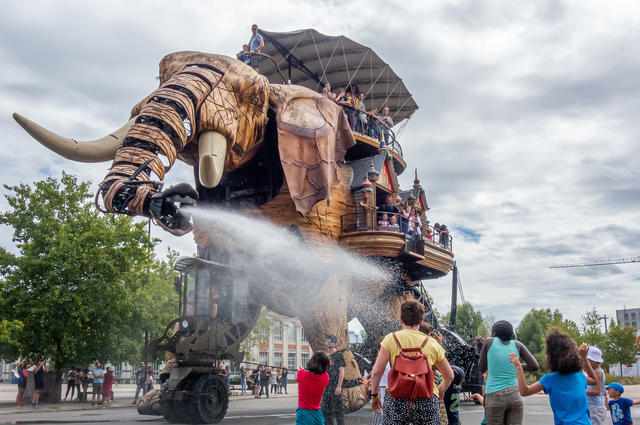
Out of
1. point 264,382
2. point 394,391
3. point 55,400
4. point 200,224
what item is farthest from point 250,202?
point 264,382

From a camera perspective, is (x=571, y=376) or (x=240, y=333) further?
(x=240, y=333)

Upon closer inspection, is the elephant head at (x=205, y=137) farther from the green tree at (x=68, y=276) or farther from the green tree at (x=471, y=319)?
the green tree at (x=471, y=319)

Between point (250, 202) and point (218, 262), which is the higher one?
point (250, 202)

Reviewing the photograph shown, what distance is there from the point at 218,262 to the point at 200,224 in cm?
113

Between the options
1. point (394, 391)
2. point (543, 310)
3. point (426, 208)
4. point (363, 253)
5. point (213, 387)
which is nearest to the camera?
point (394, 391)

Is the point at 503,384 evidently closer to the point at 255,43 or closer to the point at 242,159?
the point at 242,159

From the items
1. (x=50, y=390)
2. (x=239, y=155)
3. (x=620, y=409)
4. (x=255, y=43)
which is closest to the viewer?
(x=620, y=409)

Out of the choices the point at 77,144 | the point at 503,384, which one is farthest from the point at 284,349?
the point at 503,384

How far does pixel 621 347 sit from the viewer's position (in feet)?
129

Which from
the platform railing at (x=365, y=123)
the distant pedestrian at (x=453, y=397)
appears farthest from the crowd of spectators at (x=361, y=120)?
the distant pedestrian at (x=453, y=397)

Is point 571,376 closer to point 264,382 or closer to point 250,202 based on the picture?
point 250,202

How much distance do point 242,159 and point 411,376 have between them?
8.69 m

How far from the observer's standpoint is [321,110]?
1370 centimetres

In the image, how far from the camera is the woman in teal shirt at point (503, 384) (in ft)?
17.6
